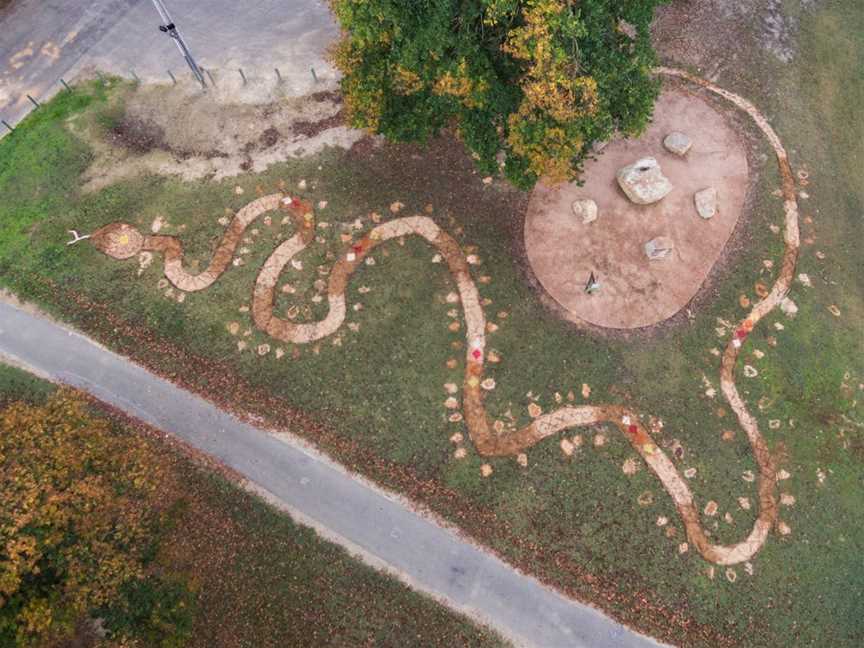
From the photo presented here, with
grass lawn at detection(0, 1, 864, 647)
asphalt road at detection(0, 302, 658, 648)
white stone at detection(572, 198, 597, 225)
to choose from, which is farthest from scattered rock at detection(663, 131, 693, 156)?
asphalt road at detection(0, 302, 658, 648)

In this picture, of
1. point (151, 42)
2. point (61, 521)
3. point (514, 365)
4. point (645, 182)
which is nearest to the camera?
point (61, 521)

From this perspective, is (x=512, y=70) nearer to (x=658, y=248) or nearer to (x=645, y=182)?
(x=645, y=182)

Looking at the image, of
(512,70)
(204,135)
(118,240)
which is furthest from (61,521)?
(512,70)

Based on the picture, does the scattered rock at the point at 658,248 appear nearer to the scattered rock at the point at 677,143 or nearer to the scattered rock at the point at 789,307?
the scattered rock at the point at 677,143

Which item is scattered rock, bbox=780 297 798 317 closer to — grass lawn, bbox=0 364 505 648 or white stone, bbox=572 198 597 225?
white stone, bbox=572 198 597 225

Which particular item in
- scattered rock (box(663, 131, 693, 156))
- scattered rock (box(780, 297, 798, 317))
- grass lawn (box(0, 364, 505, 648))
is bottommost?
scattered rock (box(780, 297, 798, 317))

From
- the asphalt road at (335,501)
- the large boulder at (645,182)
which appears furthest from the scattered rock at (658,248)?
the asphalt road at (335,501)
